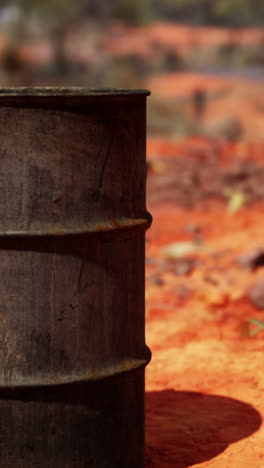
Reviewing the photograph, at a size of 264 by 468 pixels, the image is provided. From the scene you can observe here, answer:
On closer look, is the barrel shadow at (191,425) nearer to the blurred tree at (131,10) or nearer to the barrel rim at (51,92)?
the barrel rim at (51,92)

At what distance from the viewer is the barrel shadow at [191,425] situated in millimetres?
4242

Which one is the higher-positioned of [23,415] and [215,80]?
[23,415]

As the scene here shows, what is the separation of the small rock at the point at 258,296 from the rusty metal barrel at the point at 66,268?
3.34 meters

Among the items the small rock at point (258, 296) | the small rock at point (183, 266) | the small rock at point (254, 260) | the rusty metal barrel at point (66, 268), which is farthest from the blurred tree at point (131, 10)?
the rusty metal barrel at point (66, 268)

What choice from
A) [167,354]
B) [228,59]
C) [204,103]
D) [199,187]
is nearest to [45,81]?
[204,103]

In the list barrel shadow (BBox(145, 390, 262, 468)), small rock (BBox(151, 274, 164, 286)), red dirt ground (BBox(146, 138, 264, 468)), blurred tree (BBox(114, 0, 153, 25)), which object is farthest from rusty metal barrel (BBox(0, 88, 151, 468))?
blurred tree (BBox(114, 0, 153, 25))

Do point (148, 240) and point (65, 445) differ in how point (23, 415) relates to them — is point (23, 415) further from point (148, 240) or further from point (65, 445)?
point (148, 240)

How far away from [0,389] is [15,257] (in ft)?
1.51

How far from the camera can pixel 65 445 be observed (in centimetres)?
360

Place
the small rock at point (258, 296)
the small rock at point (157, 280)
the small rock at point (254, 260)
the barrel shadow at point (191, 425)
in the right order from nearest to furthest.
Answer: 1. the barrel shadow at point (191, 425)
2. the small rock at point (258, 296)
3. the small rock at point (157, 280)
4. the small rock at point (254, 260)

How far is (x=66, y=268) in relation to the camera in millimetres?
Answer: 3508

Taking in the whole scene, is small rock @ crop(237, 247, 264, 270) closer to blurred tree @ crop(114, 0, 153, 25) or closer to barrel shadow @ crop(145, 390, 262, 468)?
barrel shadow @ crop(145, 390, 262, 468)

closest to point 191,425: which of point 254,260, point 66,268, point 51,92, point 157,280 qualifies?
point 66,268

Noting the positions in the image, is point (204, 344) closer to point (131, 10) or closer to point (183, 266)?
point (183, 266)
